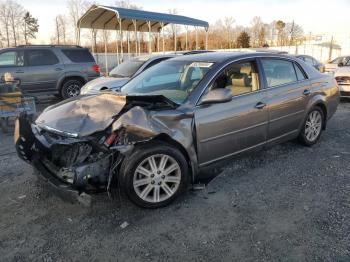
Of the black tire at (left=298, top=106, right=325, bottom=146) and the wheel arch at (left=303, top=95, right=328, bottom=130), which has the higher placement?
Result: the wheel arch at (left=303, top=95, right=328, bottom=130)

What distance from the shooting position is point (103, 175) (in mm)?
3350

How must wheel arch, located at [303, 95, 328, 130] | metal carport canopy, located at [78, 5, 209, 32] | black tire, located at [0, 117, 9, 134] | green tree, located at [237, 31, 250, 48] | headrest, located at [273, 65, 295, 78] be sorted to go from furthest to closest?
green tree, located at [237, 31, 250, 48]
metal carport canopy, located at [78, 5, 209, 32]
black tire, located at [0, 117, 9, 134]
wheel arch, located at [303, 95, 328, 130]
headrest, located at [273, 65, 295, 78]

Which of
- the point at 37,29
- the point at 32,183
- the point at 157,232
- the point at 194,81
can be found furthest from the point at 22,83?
the point at 37,29

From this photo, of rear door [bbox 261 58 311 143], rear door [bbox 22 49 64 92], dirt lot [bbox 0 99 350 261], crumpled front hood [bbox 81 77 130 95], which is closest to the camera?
dirt lot [bbox 0 99 350 261]

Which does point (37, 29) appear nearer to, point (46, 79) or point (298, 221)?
point (46, 79)

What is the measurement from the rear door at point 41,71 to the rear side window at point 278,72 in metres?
7.81

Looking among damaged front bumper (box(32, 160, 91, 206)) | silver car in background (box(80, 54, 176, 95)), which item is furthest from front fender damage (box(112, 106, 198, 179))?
silver car in background (box(80, 54, 176, 95))

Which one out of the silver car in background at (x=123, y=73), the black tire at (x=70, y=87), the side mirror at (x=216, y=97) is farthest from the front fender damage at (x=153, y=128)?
the black tire at (x=70, y=87)

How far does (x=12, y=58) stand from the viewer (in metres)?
10.1

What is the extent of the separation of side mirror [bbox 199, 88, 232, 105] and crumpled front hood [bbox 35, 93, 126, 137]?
36.7 inches

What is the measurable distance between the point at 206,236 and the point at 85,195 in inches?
48.7

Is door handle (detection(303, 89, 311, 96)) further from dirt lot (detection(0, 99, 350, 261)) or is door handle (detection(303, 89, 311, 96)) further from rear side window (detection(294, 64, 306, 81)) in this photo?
dirt lot (detection(0, 99, 350, 261))

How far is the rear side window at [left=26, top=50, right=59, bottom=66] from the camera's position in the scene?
10352mm

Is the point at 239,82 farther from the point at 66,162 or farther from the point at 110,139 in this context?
the point at 66,162
